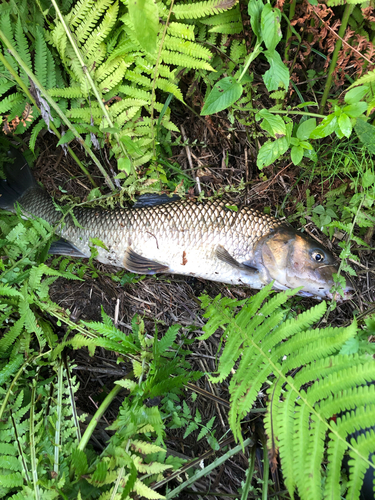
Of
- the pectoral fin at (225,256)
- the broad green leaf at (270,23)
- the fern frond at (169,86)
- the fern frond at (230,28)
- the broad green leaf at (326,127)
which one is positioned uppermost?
the fern frond at (230,28)

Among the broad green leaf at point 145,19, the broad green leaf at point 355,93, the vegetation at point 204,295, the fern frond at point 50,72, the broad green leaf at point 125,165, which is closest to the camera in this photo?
the broad green leaf at point 145,19

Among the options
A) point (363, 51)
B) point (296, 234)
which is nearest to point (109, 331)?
point (296, 234)

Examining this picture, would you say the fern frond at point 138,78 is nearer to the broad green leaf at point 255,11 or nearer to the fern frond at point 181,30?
the fern frond at point 181,30

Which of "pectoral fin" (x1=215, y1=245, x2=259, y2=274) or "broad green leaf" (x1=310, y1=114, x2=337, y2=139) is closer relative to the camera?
"broad green leaf" (x1=310, y1=114, x2=337, y2=139)

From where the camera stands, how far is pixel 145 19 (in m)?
1.69

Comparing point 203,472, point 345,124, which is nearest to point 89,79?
point 345,124

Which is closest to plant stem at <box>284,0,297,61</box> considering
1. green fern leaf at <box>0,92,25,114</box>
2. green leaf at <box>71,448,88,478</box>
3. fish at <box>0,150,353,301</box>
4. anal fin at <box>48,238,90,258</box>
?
fish at <box>0,150,353,301</box>

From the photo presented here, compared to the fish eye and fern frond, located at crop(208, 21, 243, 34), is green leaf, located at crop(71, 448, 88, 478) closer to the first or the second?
the fish eye

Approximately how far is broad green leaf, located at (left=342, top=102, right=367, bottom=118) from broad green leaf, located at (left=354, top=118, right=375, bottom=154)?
0.85 ft

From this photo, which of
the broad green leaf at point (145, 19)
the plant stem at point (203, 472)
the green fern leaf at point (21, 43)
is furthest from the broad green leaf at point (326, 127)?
the green fern leaf at point (21, 43)

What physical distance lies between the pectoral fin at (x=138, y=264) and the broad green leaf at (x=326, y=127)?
1.75 meters

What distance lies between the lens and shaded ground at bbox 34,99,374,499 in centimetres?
302

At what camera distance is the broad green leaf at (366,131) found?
252cm

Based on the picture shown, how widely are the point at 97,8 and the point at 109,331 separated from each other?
2.58 metres
